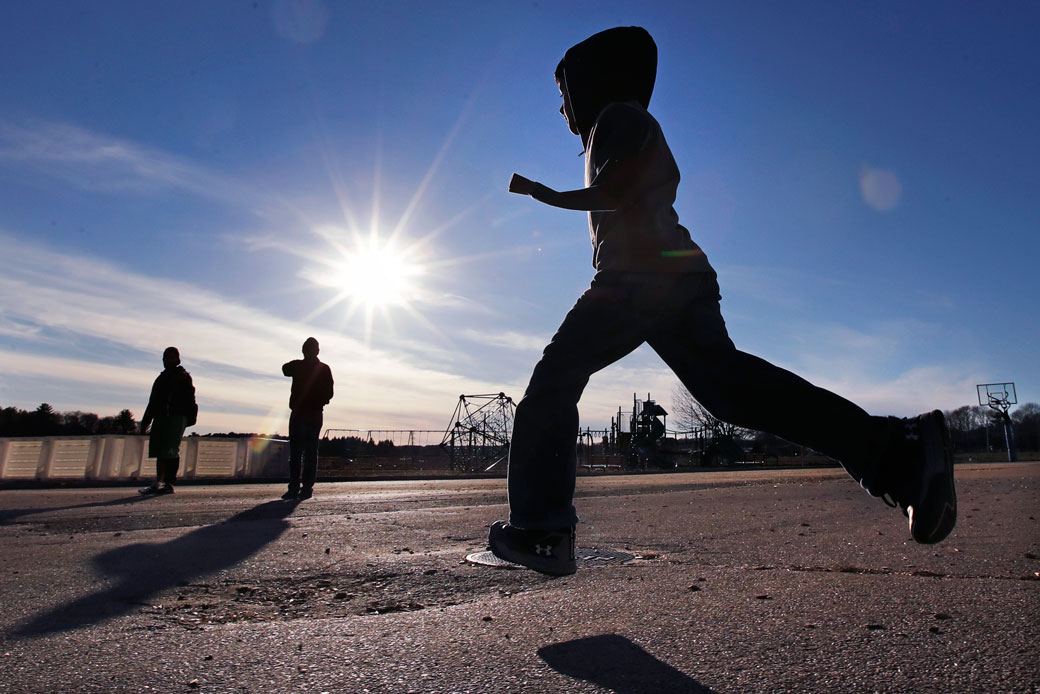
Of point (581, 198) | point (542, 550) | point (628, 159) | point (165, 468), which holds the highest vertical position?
point (628, 159)

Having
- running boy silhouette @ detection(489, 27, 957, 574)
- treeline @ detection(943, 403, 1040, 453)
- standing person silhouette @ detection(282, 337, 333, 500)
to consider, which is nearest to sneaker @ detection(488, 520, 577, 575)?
running boy silhouette @ detection(489, 27, 957, 574)

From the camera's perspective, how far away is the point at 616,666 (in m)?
1.50

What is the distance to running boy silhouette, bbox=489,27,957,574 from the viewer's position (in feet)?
6.77

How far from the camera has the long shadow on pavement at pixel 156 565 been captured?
202 centimetres

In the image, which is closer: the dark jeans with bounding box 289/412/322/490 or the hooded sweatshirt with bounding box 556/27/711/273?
the hooded sweatshirt with bounding box 556/27/711/273

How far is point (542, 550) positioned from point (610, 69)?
1690mm

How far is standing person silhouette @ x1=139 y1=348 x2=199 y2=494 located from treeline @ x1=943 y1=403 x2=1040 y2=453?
306 ft

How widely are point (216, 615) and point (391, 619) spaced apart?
0.55 m

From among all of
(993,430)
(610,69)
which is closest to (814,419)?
(610,69)

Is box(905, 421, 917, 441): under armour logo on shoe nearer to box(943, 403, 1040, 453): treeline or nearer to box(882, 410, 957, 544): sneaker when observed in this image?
box(882, 410, 957, 544): sneaker

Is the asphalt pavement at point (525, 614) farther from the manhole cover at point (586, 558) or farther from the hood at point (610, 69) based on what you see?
the hood at point (610, 69)

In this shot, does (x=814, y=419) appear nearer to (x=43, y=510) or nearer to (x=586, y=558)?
(x=586, y=558)

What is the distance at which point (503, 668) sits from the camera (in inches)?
59.3

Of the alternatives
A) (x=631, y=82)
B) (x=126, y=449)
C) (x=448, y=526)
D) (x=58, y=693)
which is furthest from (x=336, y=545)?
(x=126, y=449)
